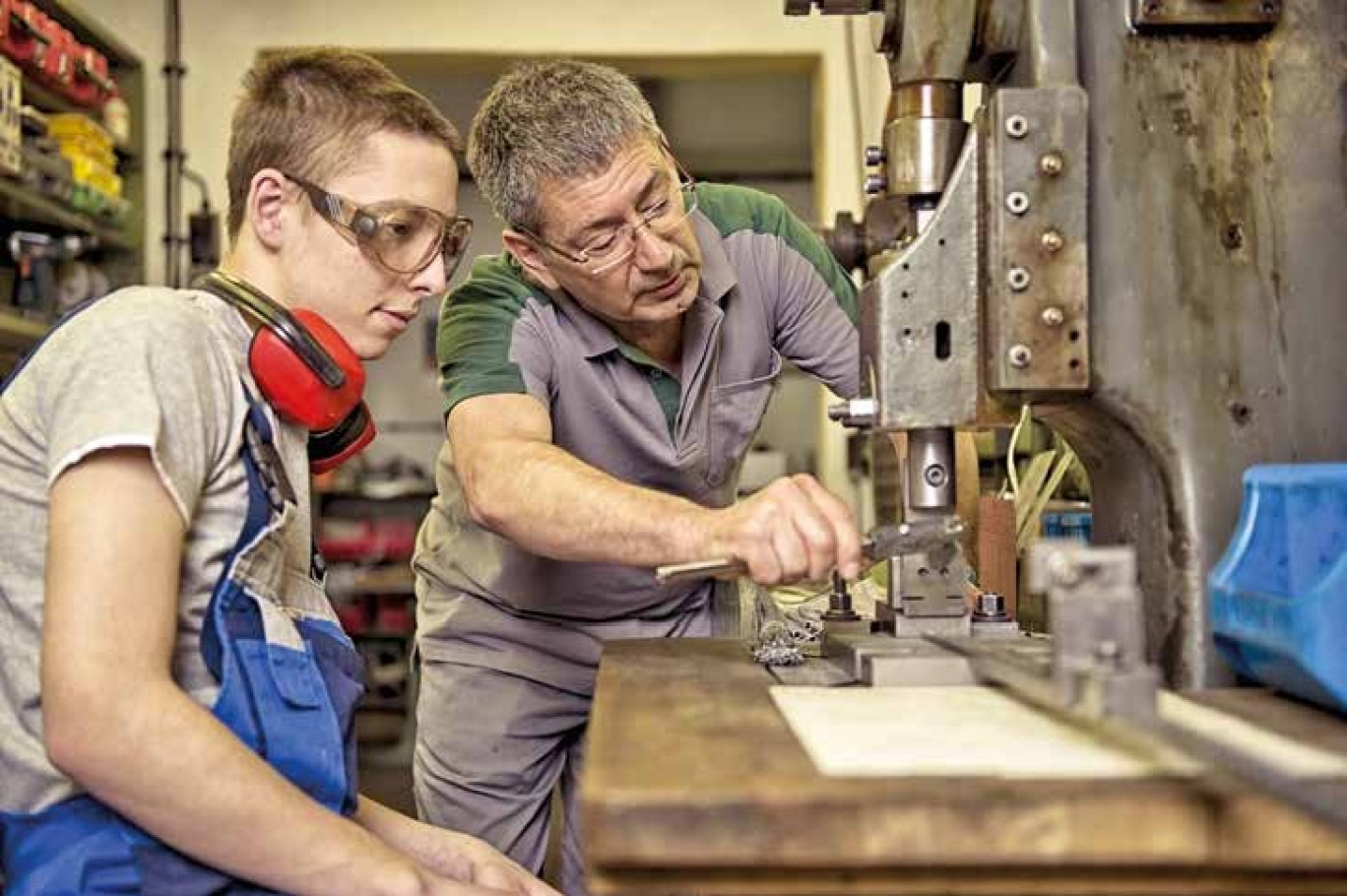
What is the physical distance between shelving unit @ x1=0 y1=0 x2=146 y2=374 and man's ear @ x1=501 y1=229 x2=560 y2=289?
1950 mm

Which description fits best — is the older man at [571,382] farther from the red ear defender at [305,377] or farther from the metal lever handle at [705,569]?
the metal lever handle at [705,569]

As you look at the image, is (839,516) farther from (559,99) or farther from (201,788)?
(559,99)

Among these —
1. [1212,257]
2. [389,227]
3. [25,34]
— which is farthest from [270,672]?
[25,34]

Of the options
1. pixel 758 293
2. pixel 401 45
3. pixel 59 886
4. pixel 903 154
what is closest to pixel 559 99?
pixel 758 293

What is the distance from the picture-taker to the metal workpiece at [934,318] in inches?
47.8


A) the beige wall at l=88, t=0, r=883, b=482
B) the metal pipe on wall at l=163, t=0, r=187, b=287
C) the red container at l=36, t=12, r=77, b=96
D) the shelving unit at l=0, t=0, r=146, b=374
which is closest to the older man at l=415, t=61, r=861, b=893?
the shelving unit at l=0, t=0, r=146, b=374

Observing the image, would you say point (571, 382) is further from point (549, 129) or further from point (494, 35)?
point (494, 35)

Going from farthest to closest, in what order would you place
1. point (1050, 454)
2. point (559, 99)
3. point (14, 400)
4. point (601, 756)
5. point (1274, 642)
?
point (1050, 454) < point (559, 99) < point (14, 400) < point (1274, 642) < point (601, 756)

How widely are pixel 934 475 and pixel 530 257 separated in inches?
32.0

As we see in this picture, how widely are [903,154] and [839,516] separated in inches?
15.1

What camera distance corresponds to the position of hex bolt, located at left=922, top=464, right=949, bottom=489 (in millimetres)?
1273

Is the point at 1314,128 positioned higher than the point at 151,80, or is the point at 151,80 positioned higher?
the point at 151,80

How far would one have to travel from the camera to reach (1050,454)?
192 centimetres

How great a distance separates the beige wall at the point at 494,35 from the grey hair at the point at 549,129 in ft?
8.33
